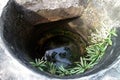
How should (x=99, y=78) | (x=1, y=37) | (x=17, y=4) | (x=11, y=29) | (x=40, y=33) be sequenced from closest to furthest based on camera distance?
(x=99, y=78), (x=1, y=37), (x=11, y=29), (x=17, y=4), (x=40, y=33)

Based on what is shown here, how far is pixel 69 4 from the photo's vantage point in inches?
119

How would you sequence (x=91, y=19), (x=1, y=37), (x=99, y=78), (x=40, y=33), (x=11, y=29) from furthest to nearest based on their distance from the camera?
1. (x=40, y=33)
2. (x=91, y=19)
3. (x=11, y=29)
4. (x=1, y=37)
5. (x=99, y=78)

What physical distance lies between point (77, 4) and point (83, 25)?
0.24 meters

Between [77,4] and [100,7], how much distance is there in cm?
29

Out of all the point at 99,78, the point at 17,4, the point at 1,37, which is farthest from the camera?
the point at 17,4

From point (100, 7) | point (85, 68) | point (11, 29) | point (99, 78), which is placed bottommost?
point (99, 78)

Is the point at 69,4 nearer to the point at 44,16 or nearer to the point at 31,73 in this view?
the point at 44,16

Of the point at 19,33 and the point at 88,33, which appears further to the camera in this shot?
the point at 88,33

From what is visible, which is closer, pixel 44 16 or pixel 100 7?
pixel 100 7

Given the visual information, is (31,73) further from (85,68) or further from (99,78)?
(85,68)

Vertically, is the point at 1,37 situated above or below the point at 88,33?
below

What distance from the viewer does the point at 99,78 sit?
6.88 ft

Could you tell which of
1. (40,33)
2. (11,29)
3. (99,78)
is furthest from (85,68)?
(40,33)

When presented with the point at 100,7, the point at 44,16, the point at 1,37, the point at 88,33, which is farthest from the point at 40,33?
the point at 1,37
